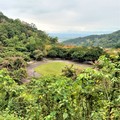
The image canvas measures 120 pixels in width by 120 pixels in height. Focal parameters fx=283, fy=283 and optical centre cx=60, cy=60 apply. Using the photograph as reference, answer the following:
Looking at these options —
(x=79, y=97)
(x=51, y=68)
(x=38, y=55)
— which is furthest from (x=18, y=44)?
(x=79, y=97)

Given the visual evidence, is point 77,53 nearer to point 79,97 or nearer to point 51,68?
point 51,68

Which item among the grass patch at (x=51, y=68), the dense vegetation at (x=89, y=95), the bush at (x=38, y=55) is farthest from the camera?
the bush at (x=38, y=55)

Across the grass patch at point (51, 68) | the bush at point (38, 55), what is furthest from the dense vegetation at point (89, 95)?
the bush at point (38, 55)

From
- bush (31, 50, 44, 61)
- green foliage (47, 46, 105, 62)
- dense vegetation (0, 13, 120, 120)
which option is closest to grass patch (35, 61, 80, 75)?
bush (31, 50, 44, 61)

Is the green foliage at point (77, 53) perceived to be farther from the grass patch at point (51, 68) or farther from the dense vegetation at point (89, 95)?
the dense vegetation at point (89, 95)

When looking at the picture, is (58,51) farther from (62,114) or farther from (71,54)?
(62,114)

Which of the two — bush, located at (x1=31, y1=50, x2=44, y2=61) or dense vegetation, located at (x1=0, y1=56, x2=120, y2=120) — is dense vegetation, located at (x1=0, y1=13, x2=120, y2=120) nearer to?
dense vegetation, located at (x1=0, y1=56, x2=120, y2=120)

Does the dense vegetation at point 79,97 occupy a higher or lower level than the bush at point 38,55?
higher

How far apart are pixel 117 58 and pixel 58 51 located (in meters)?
45.6

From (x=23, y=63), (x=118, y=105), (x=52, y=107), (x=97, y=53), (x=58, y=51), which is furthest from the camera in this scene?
(x=58, y=51)

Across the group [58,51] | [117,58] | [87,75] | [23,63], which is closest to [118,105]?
[87,75]

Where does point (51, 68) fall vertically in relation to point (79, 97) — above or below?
below

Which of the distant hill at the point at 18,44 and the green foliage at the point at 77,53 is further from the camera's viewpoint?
the green foliage at the point at 77,53

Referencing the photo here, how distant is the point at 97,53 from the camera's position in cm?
4709
